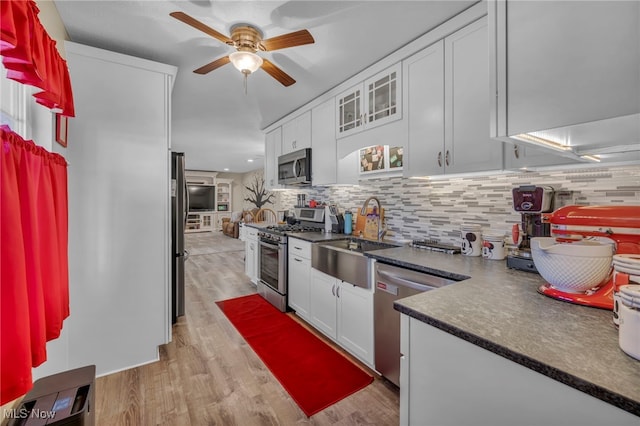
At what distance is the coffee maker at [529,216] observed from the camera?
4.76 ft

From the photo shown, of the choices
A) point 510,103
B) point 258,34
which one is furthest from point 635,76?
point 258,34

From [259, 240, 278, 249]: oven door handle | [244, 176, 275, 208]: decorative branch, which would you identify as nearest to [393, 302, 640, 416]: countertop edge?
[259, 240, 278, 249]: oven door handle

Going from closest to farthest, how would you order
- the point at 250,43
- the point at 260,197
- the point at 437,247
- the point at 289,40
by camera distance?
1. the point at 289,40
2. the point at 250,43
3. the point at 437,247
4. the point at 260,197

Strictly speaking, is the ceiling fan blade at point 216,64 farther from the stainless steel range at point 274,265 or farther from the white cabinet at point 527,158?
the white cabinet at point 527,158

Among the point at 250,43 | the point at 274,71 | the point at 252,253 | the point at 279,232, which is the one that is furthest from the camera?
the point at 252,253

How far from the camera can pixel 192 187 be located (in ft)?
34.2

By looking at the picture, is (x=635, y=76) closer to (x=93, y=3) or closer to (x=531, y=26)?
(x=531, y=26)

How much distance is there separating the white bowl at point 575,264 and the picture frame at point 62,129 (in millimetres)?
2507

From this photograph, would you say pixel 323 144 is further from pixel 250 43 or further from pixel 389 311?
pixel 389 311

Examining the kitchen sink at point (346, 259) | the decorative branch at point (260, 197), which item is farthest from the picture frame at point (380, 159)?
the decorative branch at point (260, 197)

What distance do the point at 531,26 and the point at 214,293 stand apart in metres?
3.99

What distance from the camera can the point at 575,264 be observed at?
0.93m

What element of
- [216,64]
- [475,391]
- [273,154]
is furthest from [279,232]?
[475,391]

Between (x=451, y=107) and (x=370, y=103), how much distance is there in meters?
0.83
